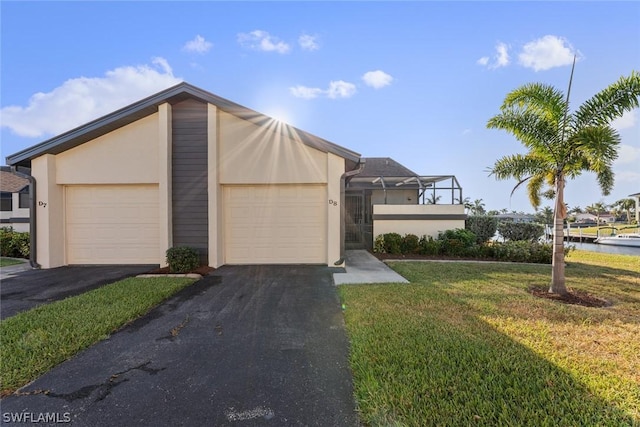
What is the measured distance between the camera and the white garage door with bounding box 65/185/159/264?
8953mm

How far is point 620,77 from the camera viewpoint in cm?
559

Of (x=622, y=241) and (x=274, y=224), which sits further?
(x=622, y=241)

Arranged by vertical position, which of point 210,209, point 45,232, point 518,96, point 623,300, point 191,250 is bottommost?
point 623,300

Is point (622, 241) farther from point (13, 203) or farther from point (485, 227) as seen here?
point (13, 203)

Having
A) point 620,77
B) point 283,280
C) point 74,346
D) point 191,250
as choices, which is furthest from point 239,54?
point 620,77

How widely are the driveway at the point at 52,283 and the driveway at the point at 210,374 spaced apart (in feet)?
9.33

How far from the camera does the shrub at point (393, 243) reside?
36.9 ft

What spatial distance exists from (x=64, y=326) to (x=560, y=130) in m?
10.1

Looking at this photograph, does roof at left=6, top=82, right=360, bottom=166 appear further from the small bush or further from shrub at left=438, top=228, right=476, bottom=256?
shrub at left=438, top=228, right=476, bottom=256

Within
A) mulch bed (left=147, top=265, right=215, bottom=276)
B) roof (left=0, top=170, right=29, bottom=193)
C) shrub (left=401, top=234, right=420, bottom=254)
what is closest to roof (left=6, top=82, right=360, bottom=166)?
mulch bed (left=147, top=265, right=215, bottom=276)

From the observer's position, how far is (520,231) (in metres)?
12.1

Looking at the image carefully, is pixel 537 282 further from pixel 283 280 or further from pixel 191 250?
pixel 191 250

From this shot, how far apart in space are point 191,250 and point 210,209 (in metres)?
1.32

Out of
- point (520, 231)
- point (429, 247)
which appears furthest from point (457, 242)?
point (520, 231)
